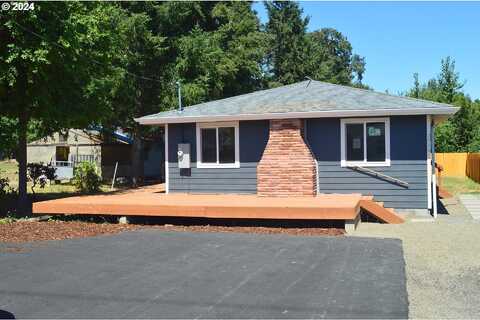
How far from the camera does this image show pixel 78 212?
41.8 ft

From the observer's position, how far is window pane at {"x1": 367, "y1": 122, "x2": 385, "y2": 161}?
1366 centimetres

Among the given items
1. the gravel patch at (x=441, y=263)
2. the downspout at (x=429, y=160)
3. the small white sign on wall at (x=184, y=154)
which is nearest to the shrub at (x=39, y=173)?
the small white sign on wall at (x=184, y=154)

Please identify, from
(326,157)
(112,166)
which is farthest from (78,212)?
(112,166)

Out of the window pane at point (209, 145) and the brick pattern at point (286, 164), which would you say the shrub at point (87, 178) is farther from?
the brick pattern at point (286, 164)

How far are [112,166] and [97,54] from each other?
14.2 metres

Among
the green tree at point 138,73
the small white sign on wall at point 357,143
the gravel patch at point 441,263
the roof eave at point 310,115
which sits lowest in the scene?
the gravel patch at point 441,263

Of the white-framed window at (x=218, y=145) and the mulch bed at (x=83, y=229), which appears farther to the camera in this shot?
the white-framed window at (x=218, y=145)

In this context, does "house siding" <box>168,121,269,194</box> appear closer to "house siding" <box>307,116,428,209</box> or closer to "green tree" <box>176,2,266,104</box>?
"house siding" <box>307,116,428,209</box>

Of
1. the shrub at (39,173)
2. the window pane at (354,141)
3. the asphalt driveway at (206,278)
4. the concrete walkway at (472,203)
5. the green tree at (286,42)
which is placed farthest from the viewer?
the green tree at (286,42)

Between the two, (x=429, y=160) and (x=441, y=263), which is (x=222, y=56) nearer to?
(x=429, y=160)

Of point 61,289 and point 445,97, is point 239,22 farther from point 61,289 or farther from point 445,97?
point 61,289

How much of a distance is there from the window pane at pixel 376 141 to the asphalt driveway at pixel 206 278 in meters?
4.32

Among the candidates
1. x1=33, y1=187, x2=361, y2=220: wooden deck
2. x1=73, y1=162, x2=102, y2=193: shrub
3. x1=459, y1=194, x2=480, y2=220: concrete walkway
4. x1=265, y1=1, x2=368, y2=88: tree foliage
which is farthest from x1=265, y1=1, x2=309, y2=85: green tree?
x1=33, y1=187, x2=361, y2=220: wooden deck

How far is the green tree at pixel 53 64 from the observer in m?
13.2
